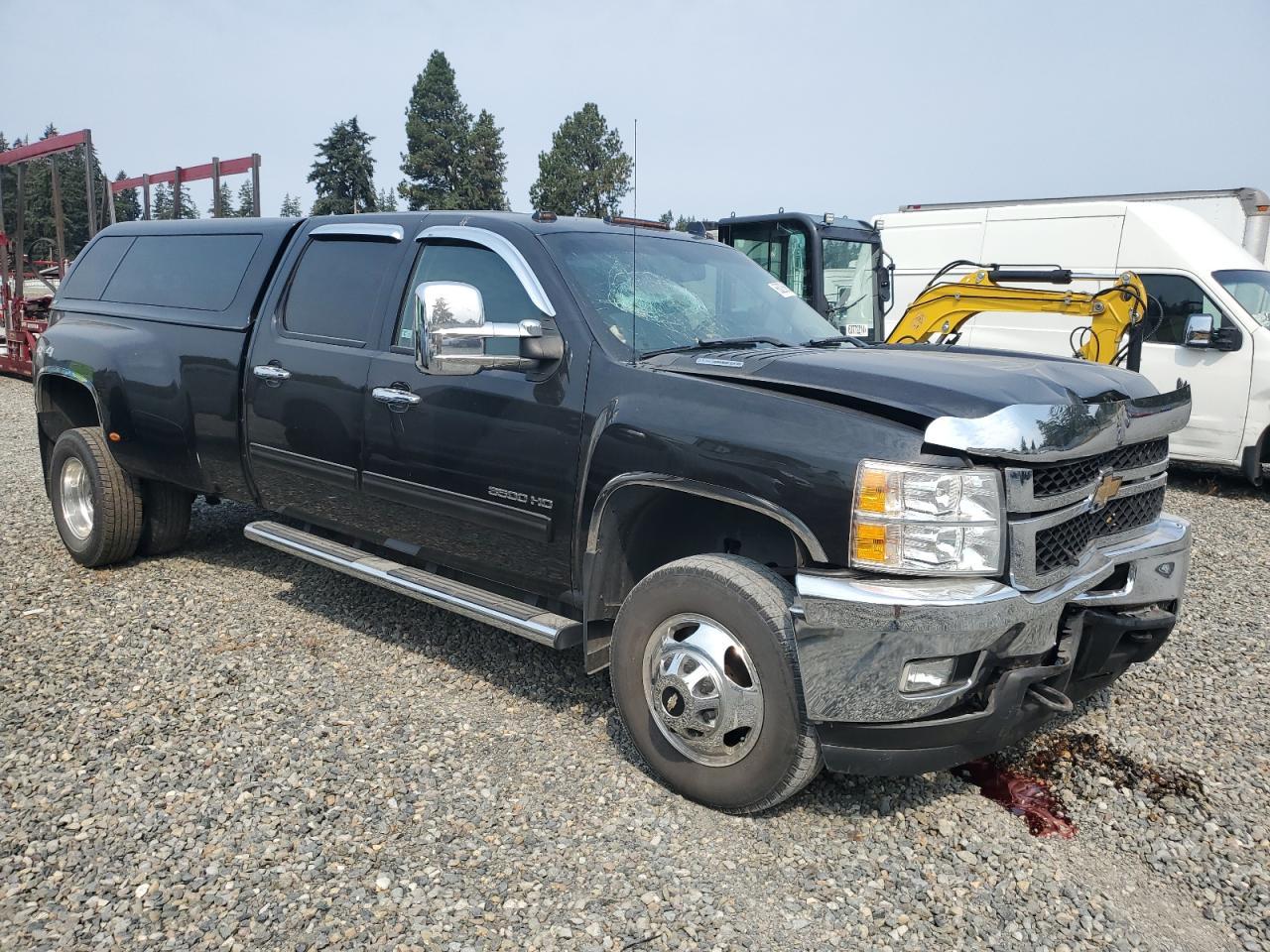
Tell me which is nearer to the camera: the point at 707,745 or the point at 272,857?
the point at 272,857

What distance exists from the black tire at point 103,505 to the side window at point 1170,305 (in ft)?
29.7

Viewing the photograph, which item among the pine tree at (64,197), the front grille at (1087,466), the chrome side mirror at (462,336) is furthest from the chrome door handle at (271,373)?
the pine tree at (64,197)

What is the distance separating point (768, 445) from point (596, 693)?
171 centimetres

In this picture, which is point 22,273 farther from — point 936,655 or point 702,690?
point 936,655

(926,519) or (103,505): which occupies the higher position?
(926,519)

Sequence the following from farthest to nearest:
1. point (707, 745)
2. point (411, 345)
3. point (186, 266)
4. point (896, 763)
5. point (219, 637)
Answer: point (186, 266) < point (219, 637) < point (411, 345) < point (707, 745) < point (896, 763)

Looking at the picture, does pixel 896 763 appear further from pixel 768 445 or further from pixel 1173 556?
pixel 1173 556

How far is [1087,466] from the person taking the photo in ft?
10.1

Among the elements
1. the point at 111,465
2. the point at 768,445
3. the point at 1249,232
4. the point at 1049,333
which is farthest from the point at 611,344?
the point at 1249,232

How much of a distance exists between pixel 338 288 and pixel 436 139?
216 feet

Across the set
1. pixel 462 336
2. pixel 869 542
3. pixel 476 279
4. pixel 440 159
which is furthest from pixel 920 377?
pixel 440 159

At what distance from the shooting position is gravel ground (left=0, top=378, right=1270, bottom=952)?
2.64 metres

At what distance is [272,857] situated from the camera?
2904 millimetres

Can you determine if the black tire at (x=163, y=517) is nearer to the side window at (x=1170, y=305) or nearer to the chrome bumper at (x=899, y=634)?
the chrome bumper at (x=899, y=634)
